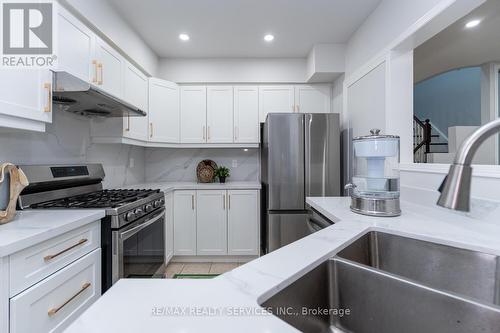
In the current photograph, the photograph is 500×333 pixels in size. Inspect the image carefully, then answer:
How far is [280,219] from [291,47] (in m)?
2.06

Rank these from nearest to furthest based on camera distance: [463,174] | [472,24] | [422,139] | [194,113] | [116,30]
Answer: [463,174], [116,30], [472,24], [194,113], [422,139]

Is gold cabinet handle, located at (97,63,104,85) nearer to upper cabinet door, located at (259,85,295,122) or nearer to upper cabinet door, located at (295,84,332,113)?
upper cabinet door, located at (259,85,295,122)

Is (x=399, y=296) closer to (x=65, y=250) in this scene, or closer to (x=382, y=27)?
(x=65, y=250)

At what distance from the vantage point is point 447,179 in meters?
0.42

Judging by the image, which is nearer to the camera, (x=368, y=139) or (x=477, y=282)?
(x=477, y=282)

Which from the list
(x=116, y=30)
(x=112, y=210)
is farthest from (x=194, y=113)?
(x=112, y=210)

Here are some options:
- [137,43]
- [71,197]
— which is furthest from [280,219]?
[137,43]

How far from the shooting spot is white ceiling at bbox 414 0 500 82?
2.20 m

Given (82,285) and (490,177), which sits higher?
(490,177)

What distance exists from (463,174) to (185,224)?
2.68 m

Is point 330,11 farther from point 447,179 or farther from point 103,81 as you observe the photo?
point 447,179

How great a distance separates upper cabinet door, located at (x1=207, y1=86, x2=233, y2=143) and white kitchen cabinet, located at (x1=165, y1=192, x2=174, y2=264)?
0.92 metres

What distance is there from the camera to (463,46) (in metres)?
2.78

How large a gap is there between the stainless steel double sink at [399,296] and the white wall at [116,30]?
7.27ft
